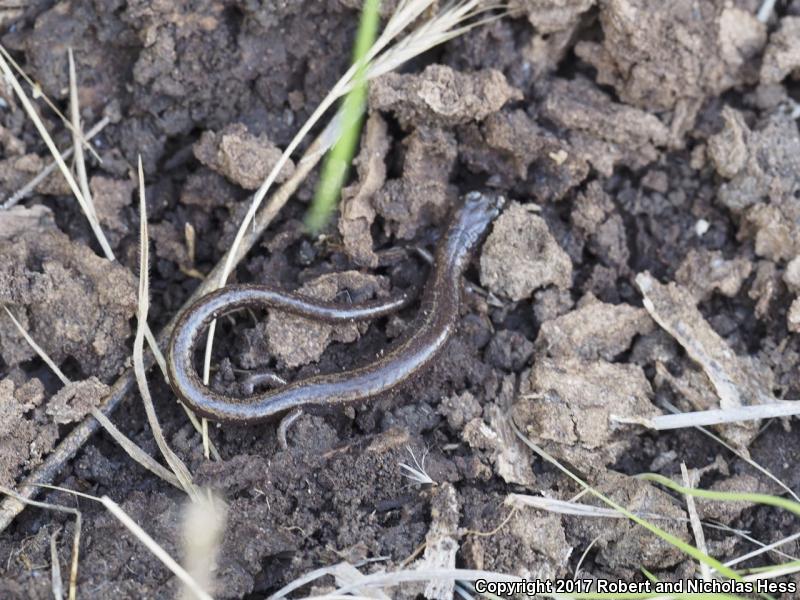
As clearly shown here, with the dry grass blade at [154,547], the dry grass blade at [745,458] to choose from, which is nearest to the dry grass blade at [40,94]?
the dry grass blade at [154,547]

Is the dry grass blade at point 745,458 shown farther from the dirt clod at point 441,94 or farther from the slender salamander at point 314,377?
the dirt clod at point 441,94

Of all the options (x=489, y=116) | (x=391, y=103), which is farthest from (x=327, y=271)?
(x=489, y=116)

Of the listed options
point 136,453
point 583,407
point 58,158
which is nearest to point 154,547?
point 136,453

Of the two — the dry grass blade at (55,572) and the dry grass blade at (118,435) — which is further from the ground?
the dry grass blade at (118,435)

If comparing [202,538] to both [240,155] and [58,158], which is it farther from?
[58,158]

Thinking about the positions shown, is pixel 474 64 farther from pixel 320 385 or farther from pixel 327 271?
pixel 320 385

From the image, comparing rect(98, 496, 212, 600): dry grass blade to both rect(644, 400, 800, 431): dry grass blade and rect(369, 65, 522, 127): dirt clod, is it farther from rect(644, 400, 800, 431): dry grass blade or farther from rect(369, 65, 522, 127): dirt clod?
rect(369, 65, 522, 127): dirt clod
